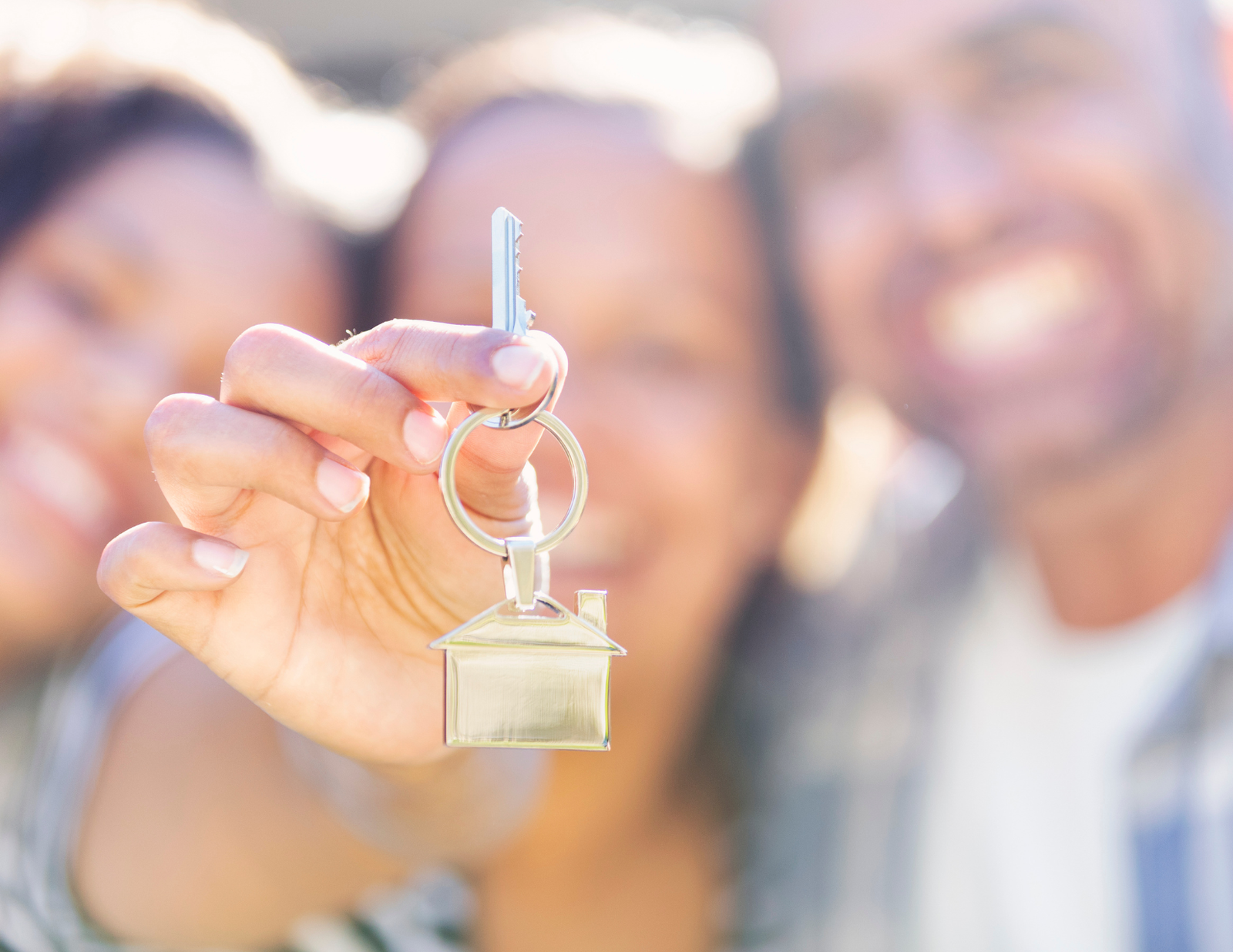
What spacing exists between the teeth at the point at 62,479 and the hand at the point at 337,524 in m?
0.94

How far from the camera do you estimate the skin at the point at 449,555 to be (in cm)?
74

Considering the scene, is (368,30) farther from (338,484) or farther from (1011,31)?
(338,484)

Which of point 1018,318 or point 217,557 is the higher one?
point 1018,318

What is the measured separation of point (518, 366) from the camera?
0.67m

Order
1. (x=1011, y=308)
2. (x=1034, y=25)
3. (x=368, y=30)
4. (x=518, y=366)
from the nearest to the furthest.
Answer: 1. (x=518, y=366)
2. (x=1034, y=25)
3. (x=1011, y=308)
4. (x=368, y=30)

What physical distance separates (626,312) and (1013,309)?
78 cm

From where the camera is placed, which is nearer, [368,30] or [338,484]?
[338,484]

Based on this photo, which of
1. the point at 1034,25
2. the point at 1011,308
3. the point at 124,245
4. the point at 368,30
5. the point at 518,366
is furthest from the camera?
the point at 368,30

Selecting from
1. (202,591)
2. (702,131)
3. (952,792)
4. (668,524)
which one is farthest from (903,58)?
(202,591)

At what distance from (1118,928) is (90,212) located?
2118 mm

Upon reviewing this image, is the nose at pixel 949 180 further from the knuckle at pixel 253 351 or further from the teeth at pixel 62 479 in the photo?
the teeth at pixel 62 479

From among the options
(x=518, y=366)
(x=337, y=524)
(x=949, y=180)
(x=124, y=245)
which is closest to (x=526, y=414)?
(x=518, y=366)

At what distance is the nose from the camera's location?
1728 millimetres

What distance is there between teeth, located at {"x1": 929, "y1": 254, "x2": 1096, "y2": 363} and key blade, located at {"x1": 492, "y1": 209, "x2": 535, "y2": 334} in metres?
1.31
